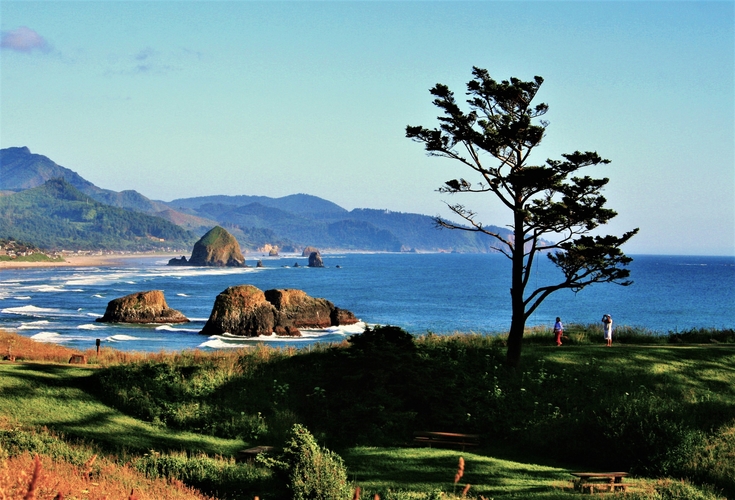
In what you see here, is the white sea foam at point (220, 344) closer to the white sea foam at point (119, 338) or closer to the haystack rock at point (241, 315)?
the haystack rock at point (241, 315)

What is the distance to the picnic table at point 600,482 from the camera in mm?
17234

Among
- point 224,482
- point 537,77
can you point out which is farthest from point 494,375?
point 224,482

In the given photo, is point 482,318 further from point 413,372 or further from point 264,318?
point 413,372

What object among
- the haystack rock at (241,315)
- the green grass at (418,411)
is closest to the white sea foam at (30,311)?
the haystack rock at (241,315)

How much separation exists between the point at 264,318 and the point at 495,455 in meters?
43.6

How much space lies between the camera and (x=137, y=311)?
237ft

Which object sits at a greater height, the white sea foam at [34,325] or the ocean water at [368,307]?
the ocean water at [368,307]

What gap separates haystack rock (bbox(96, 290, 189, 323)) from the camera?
71812mm

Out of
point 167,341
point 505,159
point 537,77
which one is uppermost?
point 537,77

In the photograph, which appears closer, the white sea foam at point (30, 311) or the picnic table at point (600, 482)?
the picnic table at point (600, 482)

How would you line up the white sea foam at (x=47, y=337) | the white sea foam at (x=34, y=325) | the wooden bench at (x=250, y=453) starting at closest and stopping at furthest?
the wooden bench at (x=250, y=453), the white sea foam at (x=47, y=337), the white sea foam at (x=34, y=325)

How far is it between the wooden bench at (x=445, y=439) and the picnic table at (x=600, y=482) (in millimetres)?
3851

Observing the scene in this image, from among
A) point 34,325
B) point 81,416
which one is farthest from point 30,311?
point 81,416

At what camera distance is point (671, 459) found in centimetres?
1967
